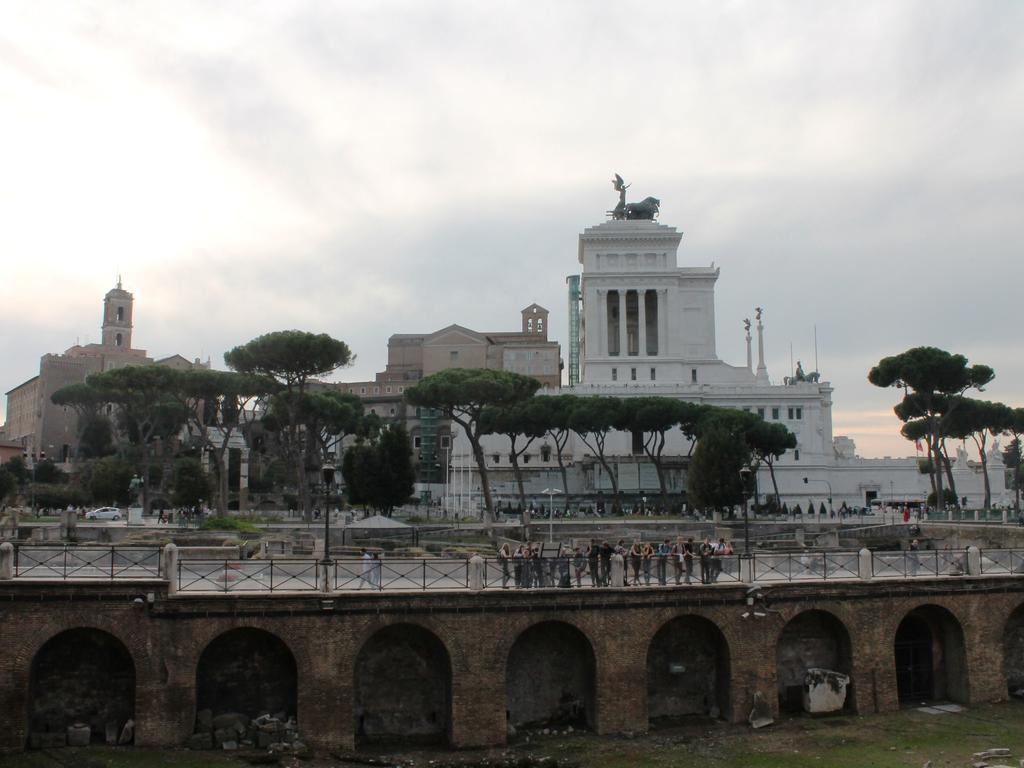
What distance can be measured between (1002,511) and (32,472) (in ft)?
259

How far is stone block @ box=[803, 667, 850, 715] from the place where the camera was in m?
24.5

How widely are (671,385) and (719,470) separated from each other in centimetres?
3405

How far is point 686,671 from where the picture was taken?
2489 cm

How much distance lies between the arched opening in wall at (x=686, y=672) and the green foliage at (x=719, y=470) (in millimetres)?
31468

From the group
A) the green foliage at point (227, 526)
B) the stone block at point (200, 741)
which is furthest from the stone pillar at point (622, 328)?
the stone block at point (200, 741)

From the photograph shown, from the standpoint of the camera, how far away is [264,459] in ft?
347

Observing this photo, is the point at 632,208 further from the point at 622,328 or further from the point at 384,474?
the point at 384,474

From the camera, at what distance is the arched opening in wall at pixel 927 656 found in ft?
85.4

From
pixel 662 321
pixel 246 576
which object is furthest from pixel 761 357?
pixel 246 576

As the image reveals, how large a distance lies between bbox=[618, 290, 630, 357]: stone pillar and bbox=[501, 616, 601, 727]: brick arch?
7292 cm

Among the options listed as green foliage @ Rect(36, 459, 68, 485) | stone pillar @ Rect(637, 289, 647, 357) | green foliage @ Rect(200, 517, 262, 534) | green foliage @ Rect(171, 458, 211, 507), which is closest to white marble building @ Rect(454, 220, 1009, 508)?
stone pillar @ Rect(637, 289, 647, 357)

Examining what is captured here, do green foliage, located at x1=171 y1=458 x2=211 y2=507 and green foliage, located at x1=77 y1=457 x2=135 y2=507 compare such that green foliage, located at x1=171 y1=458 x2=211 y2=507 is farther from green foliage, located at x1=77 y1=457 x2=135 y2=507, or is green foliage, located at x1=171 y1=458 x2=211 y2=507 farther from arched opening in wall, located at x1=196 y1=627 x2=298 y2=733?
arched opening in wall, located at x1=196 y1=627 x2=298 y2=733

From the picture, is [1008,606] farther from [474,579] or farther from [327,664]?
[327,664]

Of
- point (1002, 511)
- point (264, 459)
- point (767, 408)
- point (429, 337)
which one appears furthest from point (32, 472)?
point (1002, 511)
